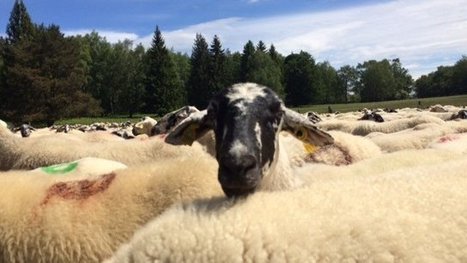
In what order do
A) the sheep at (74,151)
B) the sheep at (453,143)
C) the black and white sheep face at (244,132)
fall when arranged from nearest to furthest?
1. the black and white sheep face at (244,132)
2. the sheep at (453,143)
3. the sheep at (74,151)

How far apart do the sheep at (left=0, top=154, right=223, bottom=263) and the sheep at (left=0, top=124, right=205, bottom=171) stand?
165 inches

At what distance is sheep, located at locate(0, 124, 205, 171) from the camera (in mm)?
9523

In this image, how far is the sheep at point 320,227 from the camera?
98.9 inches

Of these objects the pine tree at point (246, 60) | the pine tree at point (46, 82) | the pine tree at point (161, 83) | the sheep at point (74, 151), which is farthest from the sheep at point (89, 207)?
the pine tree at point (246, 60)

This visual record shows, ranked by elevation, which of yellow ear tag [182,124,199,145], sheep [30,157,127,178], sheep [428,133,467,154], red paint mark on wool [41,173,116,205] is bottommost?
sheep [428,133,467,154]

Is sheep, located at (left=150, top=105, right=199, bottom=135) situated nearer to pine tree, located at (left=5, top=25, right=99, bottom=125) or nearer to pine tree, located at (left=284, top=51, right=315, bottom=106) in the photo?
pine tree, located at (left=5, top=25, right=99, bottom=125)

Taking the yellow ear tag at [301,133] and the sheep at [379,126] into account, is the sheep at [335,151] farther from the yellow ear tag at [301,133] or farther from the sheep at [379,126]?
the sheep at [379,126]

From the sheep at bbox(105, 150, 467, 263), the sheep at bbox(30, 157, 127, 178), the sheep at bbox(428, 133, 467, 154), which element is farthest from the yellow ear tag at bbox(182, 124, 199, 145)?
the sheep at bbox(428, 133, 467, 154)

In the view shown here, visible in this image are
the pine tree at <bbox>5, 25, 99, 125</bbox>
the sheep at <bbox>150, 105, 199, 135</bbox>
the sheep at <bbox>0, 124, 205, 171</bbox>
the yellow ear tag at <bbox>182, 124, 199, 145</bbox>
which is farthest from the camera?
the pine tree at <bbox>5, 25, 99, 125</bbox>

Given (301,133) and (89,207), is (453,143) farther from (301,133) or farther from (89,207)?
(89,207)

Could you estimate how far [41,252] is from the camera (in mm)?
4203

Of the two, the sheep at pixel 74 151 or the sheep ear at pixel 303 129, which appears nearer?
the sheep ear at pixel 303 129

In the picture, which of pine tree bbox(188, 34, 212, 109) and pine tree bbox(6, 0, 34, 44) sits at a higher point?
pine tree bbox(6, 0, 34, 44)

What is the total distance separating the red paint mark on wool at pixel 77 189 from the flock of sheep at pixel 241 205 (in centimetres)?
1
